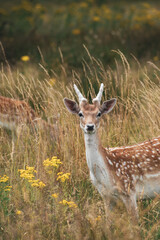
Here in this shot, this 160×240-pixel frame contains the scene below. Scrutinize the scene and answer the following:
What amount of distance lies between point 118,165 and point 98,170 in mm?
265

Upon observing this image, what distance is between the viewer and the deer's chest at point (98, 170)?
446 centimetres

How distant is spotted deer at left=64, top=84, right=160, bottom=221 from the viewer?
4441 mm

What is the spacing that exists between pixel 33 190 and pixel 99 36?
28.1 feet

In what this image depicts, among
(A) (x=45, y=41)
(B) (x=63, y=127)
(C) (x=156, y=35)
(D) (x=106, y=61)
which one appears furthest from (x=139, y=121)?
(C) (x=156, y=35)

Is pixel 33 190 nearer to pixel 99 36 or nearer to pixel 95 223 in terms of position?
pixel 95 223

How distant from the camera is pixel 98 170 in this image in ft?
14.7

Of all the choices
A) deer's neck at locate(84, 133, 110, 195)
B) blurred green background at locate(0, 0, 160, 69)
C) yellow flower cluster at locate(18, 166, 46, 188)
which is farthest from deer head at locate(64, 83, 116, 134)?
blurred green background at locate(0, 0, 160, 69)

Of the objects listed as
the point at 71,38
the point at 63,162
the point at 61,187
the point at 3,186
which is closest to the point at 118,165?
the point at 61,187

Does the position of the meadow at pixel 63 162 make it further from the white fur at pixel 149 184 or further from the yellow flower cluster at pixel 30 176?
the white fur at pixel 149 184

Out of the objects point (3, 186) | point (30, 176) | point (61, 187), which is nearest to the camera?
point (30, 176)

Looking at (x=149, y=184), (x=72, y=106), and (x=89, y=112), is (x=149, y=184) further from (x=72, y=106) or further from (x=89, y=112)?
(x=72, y=106)

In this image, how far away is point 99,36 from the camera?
496 inches

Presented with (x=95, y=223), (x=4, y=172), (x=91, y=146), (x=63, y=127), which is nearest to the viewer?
(x=95, y=223)

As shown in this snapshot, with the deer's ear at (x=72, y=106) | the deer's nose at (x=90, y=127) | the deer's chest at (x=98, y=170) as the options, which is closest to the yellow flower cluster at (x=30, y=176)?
the deer's chest at (x=98, y=170)
